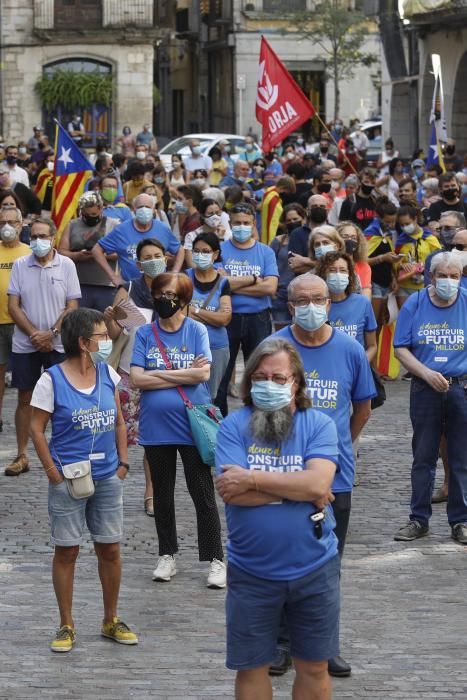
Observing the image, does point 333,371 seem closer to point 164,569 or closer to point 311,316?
point 311,316

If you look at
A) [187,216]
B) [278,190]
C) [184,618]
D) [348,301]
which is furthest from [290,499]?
[278,190]

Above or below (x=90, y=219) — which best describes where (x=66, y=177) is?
above

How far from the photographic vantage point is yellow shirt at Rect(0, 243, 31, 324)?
12148 mm

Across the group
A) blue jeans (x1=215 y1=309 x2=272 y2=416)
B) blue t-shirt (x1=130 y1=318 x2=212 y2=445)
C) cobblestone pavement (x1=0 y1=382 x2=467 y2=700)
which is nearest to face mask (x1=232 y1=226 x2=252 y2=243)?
blue jeans (x1=215 y1=309 x2=272 y2=416)

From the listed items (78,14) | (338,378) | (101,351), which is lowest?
(338,378)

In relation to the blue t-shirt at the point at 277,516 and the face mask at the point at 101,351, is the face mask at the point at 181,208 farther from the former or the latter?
the blue t-shirt at the point at 277,516

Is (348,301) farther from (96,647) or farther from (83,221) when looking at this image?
(83,221)

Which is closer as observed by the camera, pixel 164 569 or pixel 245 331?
pixel 164 569

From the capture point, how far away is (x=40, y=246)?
11.0m

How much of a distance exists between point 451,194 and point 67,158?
13.3ft

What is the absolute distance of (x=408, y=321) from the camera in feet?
31.3

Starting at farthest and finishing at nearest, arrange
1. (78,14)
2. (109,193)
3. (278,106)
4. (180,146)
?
(78,14), (180,146), (278,106), (109,193)

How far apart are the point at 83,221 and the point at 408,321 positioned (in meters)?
4.68

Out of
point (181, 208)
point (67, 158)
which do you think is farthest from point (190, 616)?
point (67, 158)
